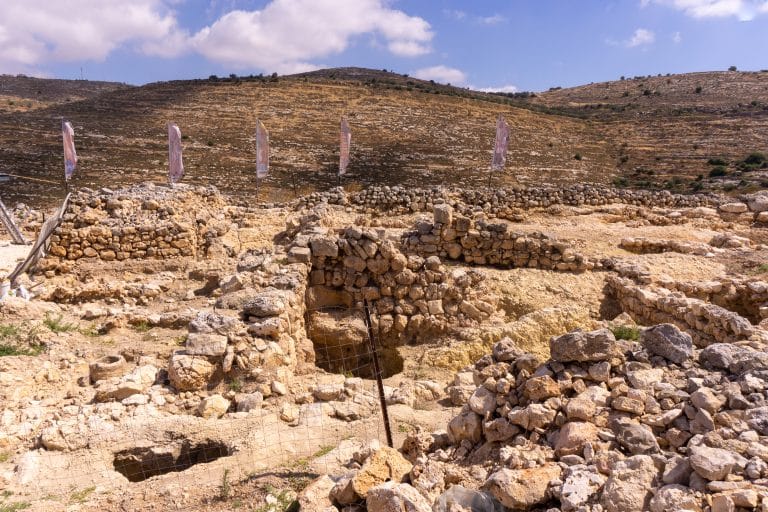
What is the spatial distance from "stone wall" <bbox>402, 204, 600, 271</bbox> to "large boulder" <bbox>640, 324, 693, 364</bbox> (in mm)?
5665

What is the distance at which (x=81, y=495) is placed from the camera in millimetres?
4016

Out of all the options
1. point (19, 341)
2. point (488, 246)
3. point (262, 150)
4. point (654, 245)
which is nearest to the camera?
point (19, 341)

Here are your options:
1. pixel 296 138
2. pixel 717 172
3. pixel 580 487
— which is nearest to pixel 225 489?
pixel 580 487

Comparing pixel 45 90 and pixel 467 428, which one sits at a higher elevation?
pixel 45 90

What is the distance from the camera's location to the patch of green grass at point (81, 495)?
3.94 m

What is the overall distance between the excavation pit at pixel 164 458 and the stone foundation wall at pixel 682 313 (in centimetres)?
651

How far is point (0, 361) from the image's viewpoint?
609 centimetres

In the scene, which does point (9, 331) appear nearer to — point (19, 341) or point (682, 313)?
point (19, 341)

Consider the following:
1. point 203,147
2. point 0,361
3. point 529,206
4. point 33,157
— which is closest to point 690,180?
point 529,206

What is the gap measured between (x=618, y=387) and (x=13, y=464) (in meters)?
5.13

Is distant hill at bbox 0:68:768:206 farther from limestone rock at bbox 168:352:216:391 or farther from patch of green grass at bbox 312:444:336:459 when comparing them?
patch of green grass at bbox 312:444:336:459

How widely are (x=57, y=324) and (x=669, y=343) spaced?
8182mm

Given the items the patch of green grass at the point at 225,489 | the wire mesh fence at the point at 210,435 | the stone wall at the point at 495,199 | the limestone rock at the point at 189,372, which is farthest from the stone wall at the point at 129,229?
the patch of green grass at the point at 225,489

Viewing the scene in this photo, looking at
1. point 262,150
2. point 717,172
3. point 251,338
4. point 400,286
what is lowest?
point 251,338
